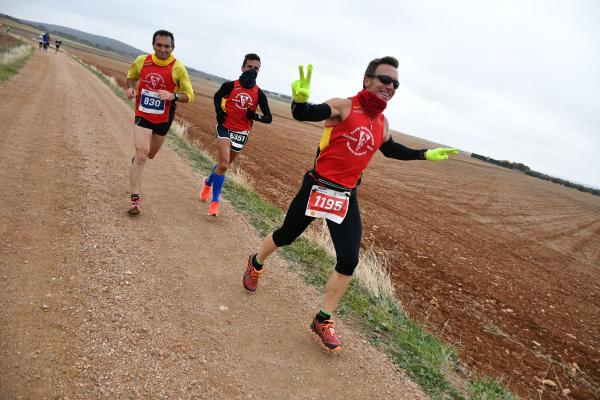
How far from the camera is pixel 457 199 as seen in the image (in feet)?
66.8

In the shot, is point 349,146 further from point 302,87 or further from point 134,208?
point 134,208

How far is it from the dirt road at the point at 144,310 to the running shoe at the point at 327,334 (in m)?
0.12

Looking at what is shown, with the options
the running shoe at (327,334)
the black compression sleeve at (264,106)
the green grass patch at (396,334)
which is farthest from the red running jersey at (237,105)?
the running shoe at (327,334)

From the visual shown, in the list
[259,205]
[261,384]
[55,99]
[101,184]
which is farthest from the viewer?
[55,99]

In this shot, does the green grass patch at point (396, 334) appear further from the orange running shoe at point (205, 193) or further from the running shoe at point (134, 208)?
the running shoe at point (134, 208)

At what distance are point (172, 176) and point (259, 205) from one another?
6.51 ft

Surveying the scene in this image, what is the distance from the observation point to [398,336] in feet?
13.0

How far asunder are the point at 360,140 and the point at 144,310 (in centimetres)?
239

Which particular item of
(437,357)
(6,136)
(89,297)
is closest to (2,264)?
(89,297)

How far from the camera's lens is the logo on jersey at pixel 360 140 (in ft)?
10.1

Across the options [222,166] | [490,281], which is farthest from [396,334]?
[490,281]

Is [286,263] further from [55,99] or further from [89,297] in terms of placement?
[55,99]

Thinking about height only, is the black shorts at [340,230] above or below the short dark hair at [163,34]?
below

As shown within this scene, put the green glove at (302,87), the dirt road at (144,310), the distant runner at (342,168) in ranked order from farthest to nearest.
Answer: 1. the distant runner at (342,168)
2. the green glove at (302,87)
3. the dirt road at (144,310)
